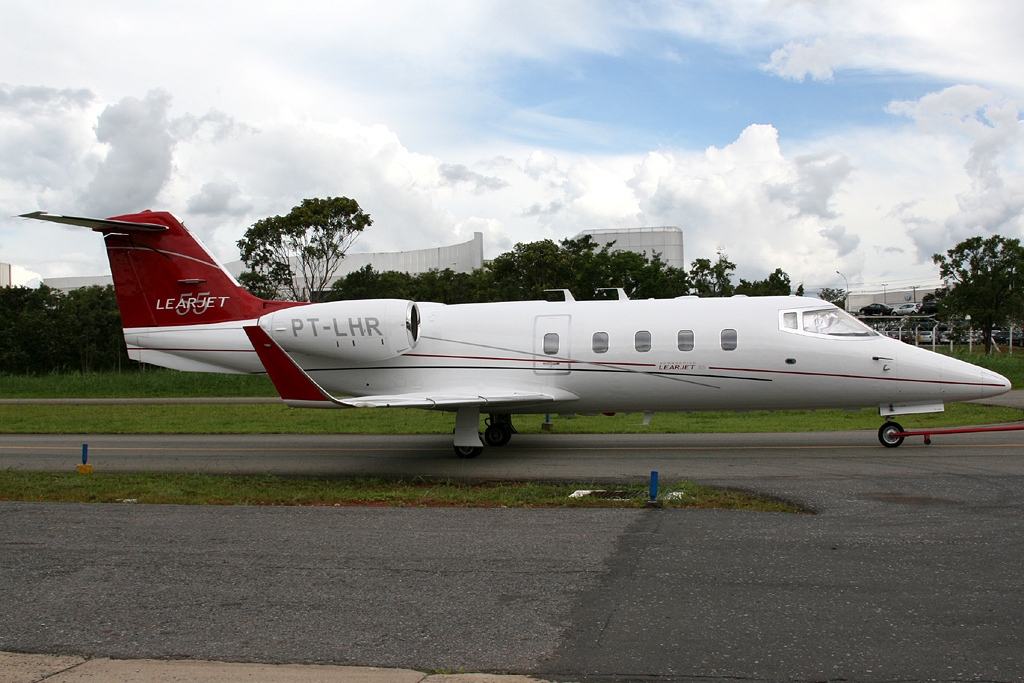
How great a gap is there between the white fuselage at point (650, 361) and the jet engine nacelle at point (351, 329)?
0.09 metres

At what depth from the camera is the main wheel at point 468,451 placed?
52.5 ft

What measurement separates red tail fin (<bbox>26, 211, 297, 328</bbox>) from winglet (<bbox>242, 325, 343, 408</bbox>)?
4.94m

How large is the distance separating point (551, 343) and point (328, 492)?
19.2 feet

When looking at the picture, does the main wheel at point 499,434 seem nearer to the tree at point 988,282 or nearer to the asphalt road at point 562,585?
the asphalt road at point 562,585

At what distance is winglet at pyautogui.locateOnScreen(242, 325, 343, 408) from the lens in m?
13.2

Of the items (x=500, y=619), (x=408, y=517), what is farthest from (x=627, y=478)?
(x=500, y=619)

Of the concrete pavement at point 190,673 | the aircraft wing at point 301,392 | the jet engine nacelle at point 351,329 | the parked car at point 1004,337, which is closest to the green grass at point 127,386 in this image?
the jet engine nacelle at point 351,329

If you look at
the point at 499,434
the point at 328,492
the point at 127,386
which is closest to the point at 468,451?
the point at 499,434

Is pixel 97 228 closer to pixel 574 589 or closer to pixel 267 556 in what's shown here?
pixel 267 556

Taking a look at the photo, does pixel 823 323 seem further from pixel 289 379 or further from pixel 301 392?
pixel 289 379

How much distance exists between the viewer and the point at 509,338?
653 inches

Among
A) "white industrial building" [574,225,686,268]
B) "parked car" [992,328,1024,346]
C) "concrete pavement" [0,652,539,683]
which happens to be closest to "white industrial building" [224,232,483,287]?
"white industrial building" [574,225,686,268]

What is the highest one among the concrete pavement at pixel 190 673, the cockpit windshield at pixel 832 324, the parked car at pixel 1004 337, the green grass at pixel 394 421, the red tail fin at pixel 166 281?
the red tail fin at pixel 166 281

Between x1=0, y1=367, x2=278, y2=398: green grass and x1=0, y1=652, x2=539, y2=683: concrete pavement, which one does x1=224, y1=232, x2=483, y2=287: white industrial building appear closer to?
x1=0, y1=367, x2=278, y2=398: green grass
